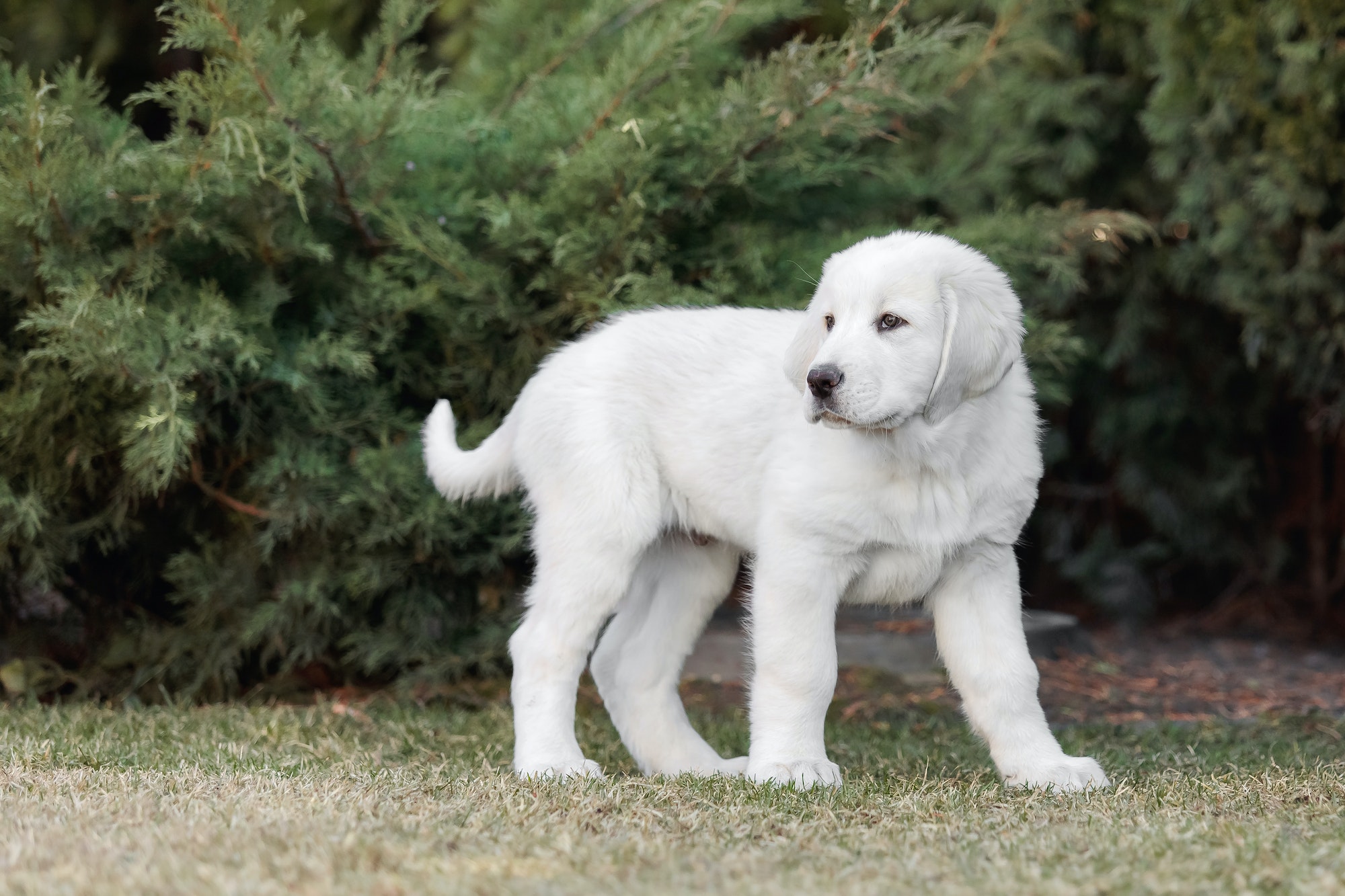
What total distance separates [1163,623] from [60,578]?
17.5 ft

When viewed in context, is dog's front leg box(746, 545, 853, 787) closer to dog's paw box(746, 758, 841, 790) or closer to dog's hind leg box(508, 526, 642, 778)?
dog's paw box(746, 758, 841, 790)

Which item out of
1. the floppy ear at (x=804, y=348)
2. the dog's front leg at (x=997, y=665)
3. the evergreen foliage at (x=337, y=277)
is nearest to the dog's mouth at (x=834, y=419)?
the floppy ear at (x=804, y=348)

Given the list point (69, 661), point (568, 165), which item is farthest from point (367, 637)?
point (568, 165)

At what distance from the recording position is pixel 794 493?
3582mm

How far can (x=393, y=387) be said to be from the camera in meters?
5.20

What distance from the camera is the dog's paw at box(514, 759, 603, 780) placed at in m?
3.64

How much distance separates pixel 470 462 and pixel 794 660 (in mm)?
1261

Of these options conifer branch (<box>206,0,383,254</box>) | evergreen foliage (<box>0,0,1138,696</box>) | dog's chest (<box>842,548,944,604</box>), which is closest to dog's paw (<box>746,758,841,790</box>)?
dog's chest (<box>842,548,944,604</box>)

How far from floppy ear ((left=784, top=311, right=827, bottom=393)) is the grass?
1013mm

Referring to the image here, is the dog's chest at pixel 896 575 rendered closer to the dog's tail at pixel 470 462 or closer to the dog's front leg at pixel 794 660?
the dog's front leg at pixel 794 660

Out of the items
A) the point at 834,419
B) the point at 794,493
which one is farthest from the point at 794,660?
the point at 834,419

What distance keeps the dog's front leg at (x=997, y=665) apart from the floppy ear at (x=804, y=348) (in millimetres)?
624

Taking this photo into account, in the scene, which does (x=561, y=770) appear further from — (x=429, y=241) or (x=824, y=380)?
(x=429, y=241)

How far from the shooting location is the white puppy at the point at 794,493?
344cm
